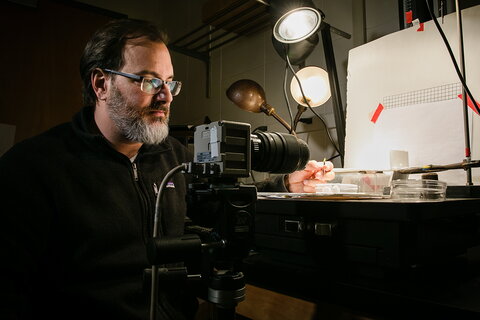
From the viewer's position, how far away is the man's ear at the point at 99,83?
967 mm

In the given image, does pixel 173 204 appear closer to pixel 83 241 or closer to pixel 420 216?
pixel 83 241

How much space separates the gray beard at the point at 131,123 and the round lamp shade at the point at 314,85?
568 millimetres

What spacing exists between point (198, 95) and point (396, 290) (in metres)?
1.92

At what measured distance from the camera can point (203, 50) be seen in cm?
220

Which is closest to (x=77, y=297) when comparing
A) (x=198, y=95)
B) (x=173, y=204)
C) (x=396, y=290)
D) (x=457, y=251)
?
(x=173, y=204)

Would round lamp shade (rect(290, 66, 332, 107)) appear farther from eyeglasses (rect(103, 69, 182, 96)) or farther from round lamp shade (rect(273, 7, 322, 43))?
eyeglasses (rect(103, 69, 182, 96))

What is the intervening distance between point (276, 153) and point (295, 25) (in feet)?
2.02

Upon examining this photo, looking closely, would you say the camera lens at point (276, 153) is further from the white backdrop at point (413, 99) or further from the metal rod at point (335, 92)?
the metal rod at point (335, 92)

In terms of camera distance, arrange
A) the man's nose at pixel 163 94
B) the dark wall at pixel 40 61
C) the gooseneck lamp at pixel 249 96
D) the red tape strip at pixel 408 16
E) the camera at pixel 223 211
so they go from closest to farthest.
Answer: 1. the camera at pixel 223 211
2. the man's nose at pixel 163 94
3. the red tape strip at pixel 408 16
4. the gooseneck lamp at pixel 249 96
5. the dark wall at pixel 40 61

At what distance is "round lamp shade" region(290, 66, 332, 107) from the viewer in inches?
47.3

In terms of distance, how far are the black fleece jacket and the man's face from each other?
0.31ft

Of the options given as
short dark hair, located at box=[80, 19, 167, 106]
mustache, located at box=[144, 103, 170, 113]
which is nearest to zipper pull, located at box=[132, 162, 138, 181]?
mustache, located at box=[144, 103, 170, 113]

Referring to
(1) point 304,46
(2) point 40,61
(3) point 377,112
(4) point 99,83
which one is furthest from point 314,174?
(2) point 40,61

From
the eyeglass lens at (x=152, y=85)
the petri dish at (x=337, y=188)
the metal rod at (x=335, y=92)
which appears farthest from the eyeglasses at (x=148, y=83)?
the metal rod at (x=335, y=92)
